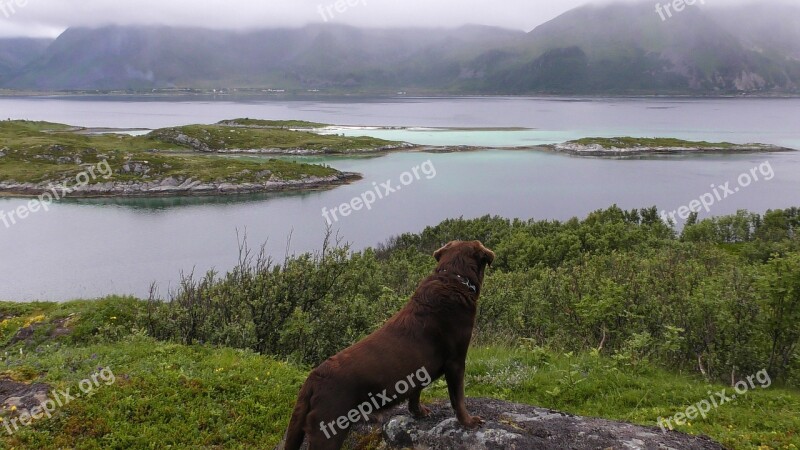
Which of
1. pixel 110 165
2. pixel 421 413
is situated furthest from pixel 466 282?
pixel 110 165

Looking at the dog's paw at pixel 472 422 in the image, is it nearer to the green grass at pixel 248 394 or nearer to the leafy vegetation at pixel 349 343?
the leafy vegetation at pixel 349 343

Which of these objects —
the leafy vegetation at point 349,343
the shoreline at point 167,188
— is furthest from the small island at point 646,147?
the leafy vegetation at point 349,343

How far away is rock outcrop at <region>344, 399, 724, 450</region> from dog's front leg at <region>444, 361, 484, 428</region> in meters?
0.09

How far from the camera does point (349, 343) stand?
37.6 ft

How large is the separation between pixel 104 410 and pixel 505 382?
6.30 meters

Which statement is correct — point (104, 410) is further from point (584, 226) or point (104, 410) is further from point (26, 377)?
point (584, 226)

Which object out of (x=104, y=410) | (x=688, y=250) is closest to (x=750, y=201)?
(x=688, y=250)

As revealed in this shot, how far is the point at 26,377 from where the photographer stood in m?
8.19

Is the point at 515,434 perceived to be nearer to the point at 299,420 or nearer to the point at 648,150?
the point at 299,420

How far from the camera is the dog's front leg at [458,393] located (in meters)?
5.68

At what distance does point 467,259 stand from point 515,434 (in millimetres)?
1998

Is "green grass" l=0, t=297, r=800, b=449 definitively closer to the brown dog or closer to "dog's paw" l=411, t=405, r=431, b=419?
"dog's paw" l=411, t=405, r=431, b=419

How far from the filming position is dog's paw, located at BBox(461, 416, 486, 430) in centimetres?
568

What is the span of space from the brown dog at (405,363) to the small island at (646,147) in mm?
127477
